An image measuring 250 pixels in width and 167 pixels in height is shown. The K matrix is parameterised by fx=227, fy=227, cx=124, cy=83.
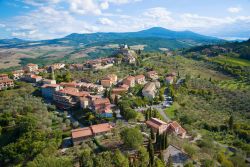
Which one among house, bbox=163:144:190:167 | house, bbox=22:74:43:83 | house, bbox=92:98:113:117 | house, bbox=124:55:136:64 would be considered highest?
house, bbox=124:55:136:64

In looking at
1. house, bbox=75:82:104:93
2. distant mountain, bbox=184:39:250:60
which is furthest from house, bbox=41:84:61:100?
distant mountain, bbox=184:39:250:60

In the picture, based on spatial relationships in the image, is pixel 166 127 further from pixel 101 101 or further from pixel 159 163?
pixel 101 101

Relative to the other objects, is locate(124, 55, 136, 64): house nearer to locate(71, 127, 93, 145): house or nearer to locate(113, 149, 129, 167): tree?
locate(71, 127, 93, 145): house

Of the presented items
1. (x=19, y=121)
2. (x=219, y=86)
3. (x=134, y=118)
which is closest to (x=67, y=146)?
(x=19, y=121)

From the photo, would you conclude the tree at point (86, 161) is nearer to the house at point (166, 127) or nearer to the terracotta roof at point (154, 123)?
the house at point (166, 127)

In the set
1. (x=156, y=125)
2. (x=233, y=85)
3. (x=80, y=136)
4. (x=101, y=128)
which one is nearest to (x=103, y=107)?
(x=101, y=128)

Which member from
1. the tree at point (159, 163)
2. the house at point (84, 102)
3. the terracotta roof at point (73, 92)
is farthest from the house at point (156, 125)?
the terracotta roof at point (73, 92)
